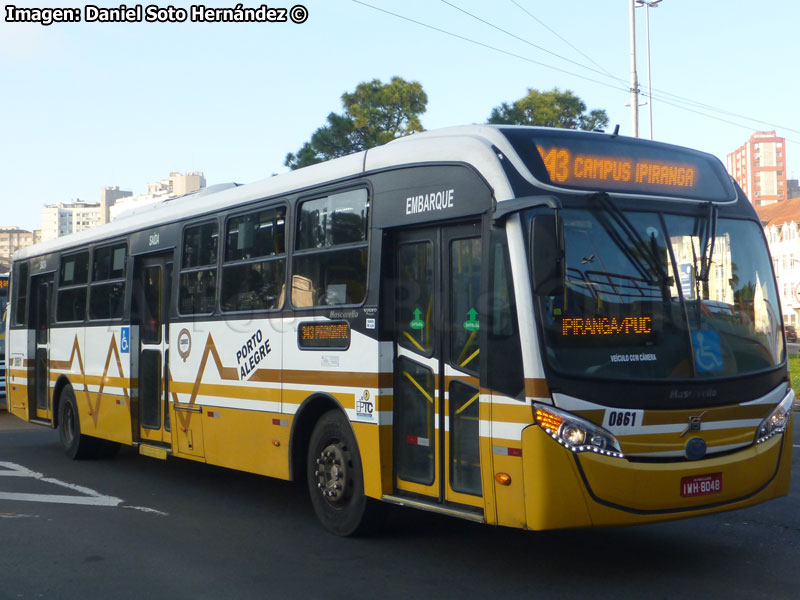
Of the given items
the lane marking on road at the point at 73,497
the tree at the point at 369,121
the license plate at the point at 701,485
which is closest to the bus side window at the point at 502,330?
the license plate at the point at 701,485

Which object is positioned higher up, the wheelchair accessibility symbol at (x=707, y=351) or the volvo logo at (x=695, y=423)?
the wheelchair accessibility symbol at (x=707, y=351)

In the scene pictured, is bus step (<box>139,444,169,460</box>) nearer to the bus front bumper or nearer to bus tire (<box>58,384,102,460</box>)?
bus tire (<box>58,384,102,460</box>)

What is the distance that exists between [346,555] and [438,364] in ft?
5.22

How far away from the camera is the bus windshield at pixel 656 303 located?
648 centimetres

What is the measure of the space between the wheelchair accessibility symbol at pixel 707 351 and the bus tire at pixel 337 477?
2748 mm

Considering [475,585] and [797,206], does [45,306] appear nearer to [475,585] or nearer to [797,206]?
[475,585]

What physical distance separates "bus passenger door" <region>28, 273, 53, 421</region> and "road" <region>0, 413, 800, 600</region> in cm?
465

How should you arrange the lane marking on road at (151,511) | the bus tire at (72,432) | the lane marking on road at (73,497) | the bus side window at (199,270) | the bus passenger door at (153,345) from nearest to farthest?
the lane marking on road at (151,511), the lane marking on road at (73,497), the bus side window at (199,270), the bus passenger door at (153,345), the bus tire at (72,432)

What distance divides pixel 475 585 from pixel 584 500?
37.1 inches

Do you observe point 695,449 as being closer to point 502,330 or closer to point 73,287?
point 502,330

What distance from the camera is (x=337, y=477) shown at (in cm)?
826

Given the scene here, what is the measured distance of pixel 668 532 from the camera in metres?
8.26

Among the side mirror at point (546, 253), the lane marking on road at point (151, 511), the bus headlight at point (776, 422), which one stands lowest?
the lane marking on road at point (151, 511)

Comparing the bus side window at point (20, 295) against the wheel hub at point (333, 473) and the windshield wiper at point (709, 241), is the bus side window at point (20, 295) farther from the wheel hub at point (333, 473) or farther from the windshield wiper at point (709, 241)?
the windshield wiper at point (709, 241)
